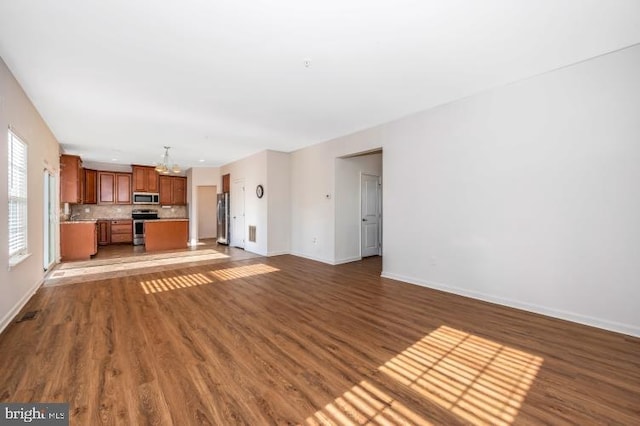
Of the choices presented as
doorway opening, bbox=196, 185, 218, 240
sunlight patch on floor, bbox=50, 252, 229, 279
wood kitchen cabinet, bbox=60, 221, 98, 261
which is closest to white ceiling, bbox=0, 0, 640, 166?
sunlight patch on floor, bbox=50, 252, 229, 279

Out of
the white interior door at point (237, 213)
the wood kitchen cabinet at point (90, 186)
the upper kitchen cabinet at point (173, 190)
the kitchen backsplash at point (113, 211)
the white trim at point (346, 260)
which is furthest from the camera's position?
the upper kitchen cabinet at point (173, 190)

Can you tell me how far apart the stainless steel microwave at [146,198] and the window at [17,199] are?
611 centimetres

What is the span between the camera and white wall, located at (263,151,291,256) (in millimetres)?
7001

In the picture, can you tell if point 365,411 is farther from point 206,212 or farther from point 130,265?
point 206,212

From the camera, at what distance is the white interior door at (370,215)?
6610mm

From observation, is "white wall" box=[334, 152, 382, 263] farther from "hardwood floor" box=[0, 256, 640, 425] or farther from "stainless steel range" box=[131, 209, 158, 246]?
"stainless steel range" box=[131, 209, 158, 246]

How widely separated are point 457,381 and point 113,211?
1067 centimetres

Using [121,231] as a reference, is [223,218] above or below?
above

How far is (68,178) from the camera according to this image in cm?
704

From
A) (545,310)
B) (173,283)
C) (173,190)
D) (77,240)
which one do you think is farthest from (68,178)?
(545,310)

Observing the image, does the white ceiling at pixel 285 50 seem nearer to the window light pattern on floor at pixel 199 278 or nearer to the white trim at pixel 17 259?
the white trim at pixel 17 259

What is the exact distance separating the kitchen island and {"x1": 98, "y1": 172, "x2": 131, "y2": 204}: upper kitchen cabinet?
2.13 meters

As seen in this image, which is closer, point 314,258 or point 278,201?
point 314,258

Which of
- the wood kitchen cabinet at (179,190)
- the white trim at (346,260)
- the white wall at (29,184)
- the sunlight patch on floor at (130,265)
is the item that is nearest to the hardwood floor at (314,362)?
the white wall at (29,184)
